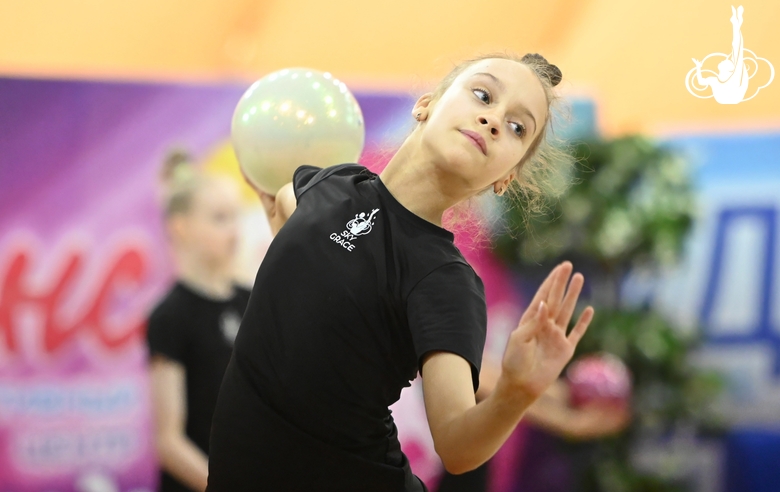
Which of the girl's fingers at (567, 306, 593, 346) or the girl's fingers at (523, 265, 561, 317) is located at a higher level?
the girl's fingers at (523, 265, 561, 317)

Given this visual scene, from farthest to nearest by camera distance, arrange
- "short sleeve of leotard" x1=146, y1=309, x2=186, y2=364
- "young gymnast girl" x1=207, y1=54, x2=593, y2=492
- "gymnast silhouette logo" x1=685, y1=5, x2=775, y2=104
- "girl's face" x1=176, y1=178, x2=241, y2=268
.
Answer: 1. "girl's face" x1=176, y1=178, x2=241, y2=268
2. "short sleeve of leotard" x1=146, y1=309, x2=186, y2=364
3. "gymnast silhouette logo" x1=685, y1=5, x2=775, y2=104
4. "young gymnast girl" x1=207, y1=54, x2=593, y2=492

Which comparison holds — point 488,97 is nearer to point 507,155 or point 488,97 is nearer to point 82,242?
point 507,155

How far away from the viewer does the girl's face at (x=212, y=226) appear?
3365 mm

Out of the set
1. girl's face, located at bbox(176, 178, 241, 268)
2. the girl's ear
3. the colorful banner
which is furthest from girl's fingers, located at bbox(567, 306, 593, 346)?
the colorful banner

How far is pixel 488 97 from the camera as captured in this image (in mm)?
1535

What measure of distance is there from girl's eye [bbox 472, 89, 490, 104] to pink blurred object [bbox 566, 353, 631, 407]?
7.55ft

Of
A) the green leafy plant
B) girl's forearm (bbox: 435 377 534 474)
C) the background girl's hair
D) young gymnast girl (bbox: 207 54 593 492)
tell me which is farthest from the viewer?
the green leafy plant

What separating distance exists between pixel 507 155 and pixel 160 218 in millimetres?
2479

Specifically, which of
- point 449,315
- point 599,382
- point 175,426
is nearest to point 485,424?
point 449,315

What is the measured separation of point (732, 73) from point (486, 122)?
163 centimetres

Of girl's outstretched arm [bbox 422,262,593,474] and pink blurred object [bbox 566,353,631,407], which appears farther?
pink blurred object [bbox 566,353,631,407]

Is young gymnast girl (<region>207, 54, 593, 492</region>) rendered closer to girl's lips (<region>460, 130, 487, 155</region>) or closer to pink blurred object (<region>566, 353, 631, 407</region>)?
girl's lips (<region>460, 130, 487, 155</region>)

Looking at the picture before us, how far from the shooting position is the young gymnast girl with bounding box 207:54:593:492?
1381mm

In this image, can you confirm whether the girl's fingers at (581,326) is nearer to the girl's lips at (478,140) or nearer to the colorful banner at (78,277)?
the girl's lips at (478,140)
